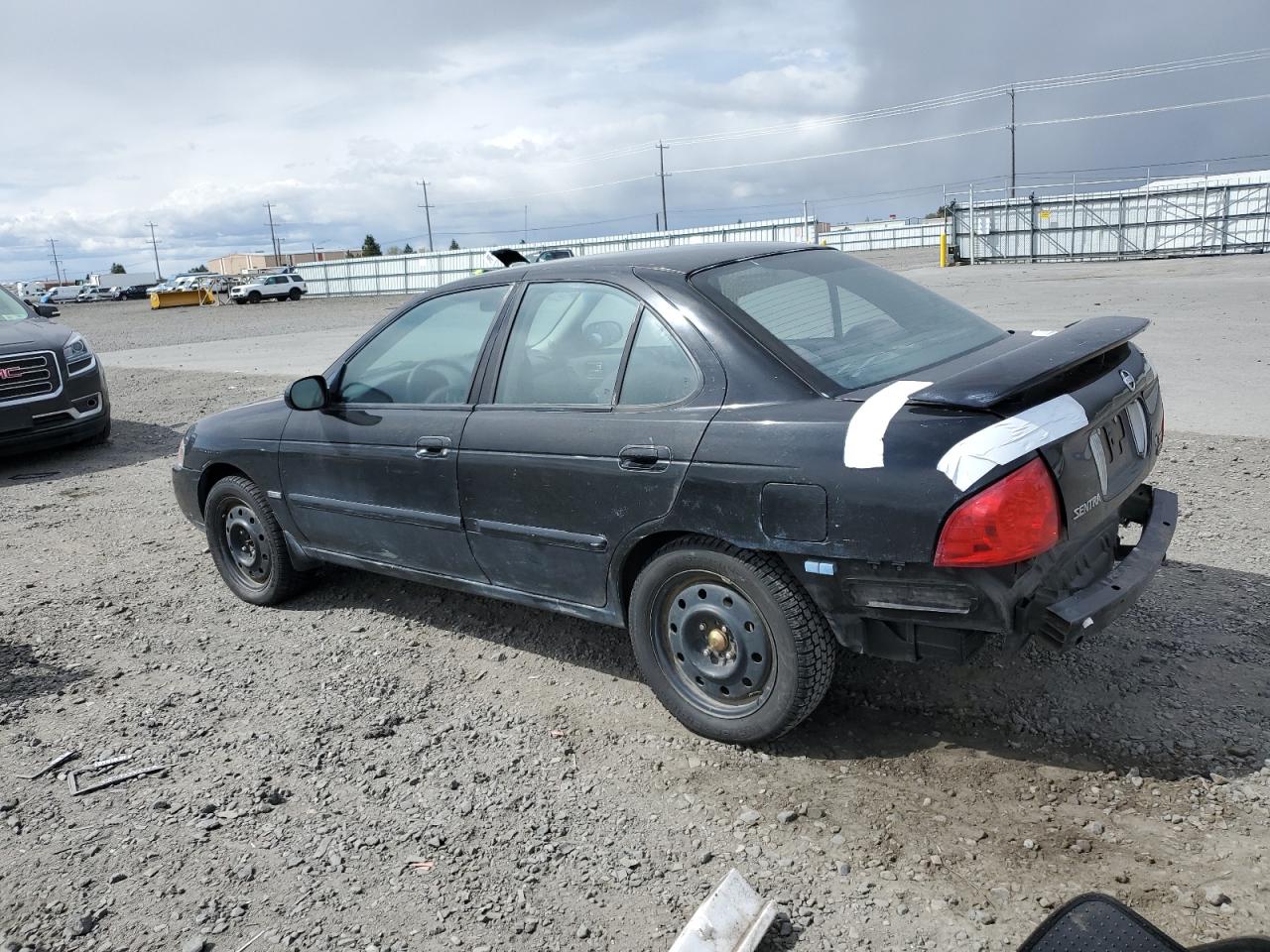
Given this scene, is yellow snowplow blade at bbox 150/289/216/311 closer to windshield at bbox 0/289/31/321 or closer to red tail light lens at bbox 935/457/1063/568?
windshield at bbox 0/289/31/321

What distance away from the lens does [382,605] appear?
504cm

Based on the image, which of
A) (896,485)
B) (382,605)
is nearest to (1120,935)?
(896,485)

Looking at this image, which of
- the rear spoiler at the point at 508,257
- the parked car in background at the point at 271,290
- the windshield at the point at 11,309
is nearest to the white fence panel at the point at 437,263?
the parked car in background at the point at 271,290

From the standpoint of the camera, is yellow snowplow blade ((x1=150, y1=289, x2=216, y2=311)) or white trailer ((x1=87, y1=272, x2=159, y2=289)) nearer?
Answer: yellow snowplow blade ((x1=150, y1=289, x2=216, y2=311))

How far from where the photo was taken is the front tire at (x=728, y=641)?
314 cm

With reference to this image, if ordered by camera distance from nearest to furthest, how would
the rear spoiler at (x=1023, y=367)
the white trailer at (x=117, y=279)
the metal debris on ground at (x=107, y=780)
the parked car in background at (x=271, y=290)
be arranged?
the rear spoiler at (x=1023, y=367) < the metal debris on ground at (x=107, y=780) < the parked car in background at (x=271, y=290) < the white trailer at (x=117, y=279)

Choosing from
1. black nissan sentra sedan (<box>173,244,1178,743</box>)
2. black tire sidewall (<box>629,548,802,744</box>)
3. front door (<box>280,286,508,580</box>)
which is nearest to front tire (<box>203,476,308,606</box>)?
front door (<box>280,286,508,580</box>)

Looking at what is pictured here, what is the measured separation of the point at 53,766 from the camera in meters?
3.66

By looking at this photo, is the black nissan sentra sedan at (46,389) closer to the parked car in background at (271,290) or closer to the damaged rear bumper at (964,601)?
the damaged rear bumper at (964,601)

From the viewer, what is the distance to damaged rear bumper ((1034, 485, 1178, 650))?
2.89 metres

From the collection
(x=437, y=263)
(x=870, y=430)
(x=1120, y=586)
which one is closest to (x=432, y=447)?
(x=870, y=430)

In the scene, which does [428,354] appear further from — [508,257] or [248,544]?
[248,544]

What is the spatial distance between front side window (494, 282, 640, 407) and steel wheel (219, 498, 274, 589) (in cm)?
191

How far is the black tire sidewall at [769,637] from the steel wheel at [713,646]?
24 millimetres
